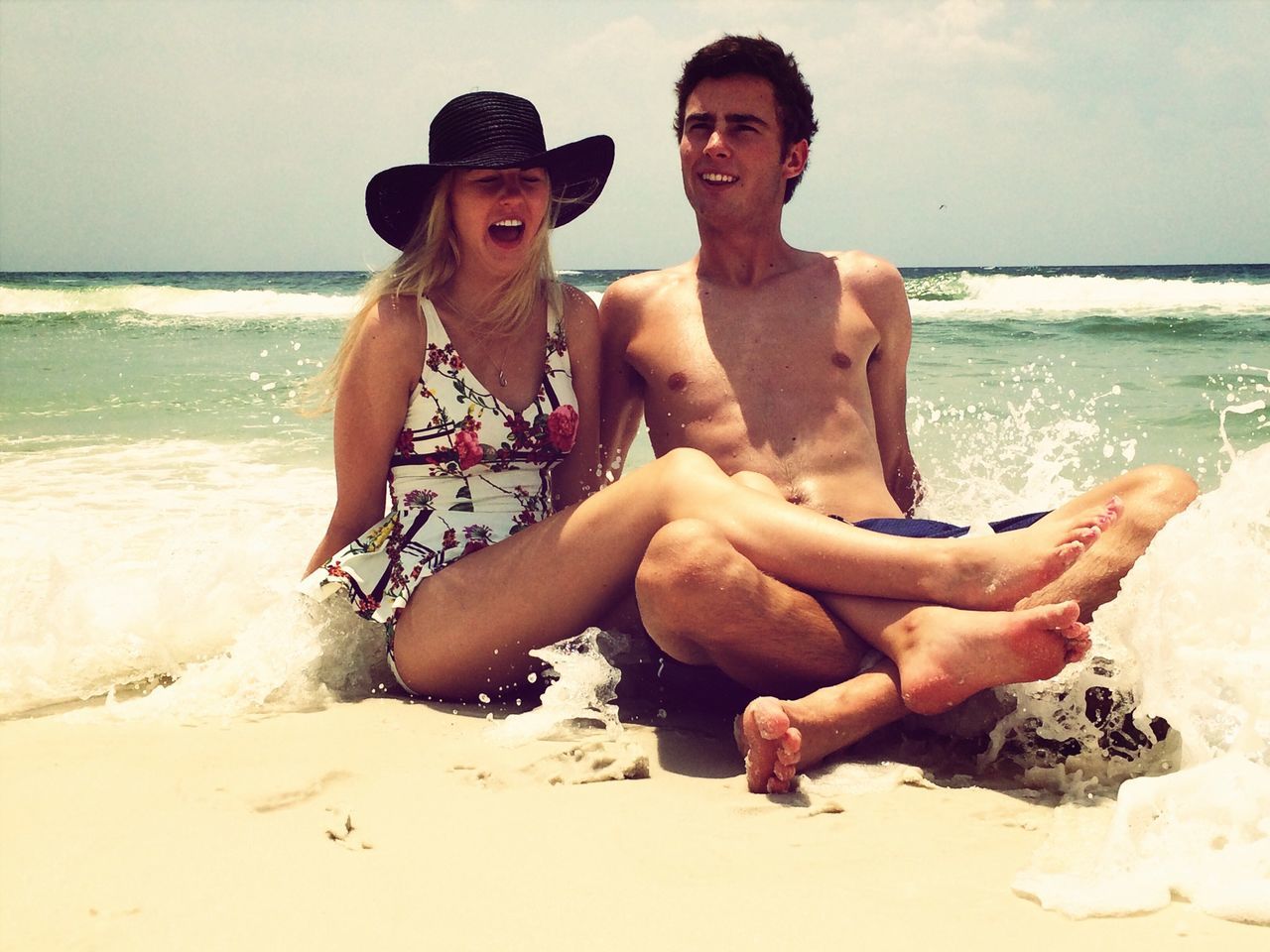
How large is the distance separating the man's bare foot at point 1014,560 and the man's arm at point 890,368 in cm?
129

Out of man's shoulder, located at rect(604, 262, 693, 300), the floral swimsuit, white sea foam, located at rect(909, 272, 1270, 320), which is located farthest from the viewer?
white sea foam, located at rect(909, 272, 1270, 320)

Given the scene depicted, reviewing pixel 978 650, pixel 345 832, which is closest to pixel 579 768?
pixel 345 832

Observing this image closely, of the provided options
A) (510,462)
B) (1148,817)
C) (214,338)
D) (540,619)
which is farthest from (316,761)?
(214,338)

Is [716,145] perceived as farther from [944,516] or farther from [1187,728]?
[1187,728]

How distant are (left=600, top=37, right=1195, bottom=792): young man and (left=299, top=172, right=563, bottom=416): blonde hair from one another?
0.53 metres

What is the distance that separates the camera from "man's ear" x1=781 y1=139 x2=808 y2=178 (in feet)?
12.6

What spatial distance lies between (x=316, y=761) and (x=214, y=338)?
15.5 metres

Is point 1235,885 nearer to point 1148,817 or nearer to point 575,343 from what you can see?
point 1148,817

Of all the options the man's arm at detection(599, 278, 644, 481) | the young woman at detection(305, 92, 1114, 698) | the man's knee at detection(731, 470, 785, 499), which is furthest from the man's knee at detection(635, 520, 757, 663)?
the man's arm at detection(599, 278, 644, 481)

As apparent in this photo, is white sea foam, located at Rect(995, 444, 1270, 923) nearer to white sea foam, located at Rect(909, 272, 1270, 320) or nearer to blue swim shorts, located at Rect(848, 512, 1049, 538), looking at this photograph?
blue swim shorts, located at Rect(848, 512, 1049, 538)

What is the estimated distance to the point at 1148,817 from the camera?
2043 mm

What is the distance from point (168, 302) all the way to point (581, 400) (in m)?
26.0

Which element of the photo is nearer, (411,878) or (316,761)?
(411,878)

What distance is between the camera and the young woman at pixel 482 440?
2859 millimetres
